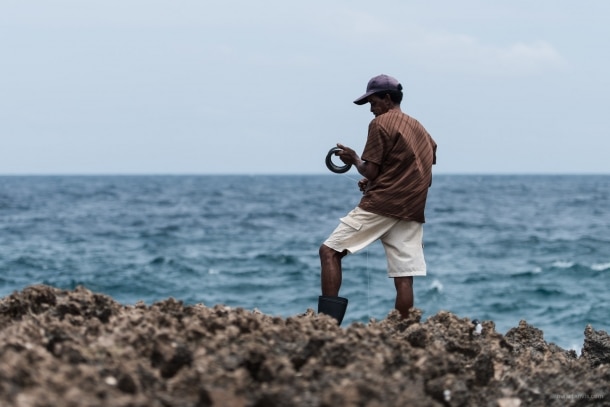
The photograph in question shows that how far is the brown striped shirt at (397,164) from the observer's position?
6020mm

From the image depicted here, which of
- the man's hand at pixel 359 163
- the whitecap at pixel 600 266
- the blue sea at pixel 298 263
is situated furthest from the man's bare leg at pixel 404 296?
the whitecap at pixel 600 266

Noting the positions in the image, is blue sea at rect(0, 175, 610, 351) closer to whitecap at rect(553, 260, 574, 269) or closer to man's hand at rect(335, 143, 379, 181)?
whitecap at rect(553, 260, 574, 269)

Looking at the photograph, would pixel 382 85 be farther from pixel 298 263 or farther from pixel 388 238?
pixel 298 263

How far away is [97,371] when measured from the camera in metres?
3.32

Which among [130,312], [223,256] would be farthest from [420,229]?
[223,256]

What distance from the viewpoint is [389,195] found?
6.09 metres

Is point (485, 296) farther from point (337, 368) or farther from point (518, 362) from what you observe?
point (337, 368)

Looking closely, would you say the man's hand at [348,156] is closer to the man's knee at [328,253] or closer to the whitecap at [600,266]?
the man's knee at [328,253]

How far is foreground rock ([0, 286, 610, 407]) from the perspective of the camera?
3.17m

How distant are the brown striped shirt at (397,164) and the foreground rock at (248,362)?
3.04 ft

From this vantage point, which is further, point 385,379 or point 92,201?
point 92,201

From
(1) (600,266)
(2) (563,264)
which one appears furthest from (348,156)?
(2) (563,264)

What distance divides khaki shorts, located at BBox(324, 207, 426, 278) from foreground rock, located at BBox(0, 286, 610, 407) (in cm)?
81

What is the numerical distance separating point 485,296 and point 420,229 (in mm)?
13018
